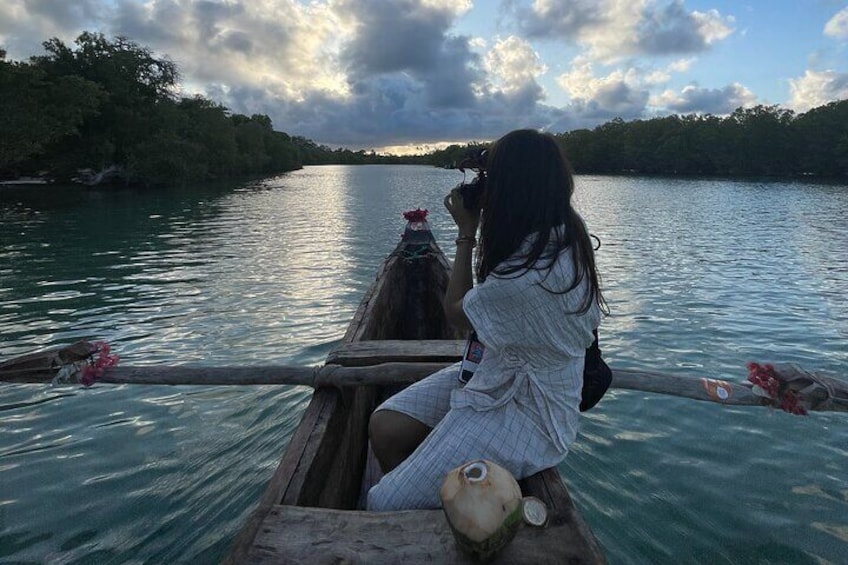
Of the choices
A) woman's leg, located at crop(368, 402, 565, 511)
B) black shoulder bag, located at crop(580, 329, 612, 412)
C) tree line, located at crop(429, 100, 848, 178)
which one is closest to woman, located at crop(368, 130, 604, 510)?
woman's leg, located at crop(368, 402, 565, 511)

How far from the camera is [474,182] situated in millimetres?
2588

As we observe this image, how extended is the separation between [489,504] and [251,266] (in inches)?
496

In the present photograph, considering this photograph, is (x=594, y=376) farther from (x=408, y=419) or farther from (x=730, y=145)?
(x=730, y=145)

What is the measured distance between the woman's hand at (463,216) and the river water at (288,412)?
235cm

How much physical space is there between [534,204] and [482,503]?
1165mm

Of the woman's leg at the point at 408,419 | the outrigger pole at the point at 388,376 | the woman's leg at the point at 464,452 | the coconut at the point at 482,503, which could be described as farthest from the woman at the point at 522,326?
the outrigger pole at the point at 388,376

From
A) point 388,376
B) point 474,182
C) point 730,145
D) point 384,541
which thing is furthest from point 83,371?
point 730,145

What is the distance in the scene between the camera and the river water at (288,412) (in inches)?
148

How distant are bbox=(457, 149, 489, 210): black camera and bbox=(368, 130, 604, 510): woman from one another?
15 cm

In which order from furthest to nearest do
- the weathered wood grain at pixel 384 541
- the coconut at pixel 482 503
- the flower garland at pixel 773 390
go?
the flower garland at pixel 773 390 → the weathered wood grain at pixel 384 541 → the coconut at pixel 482 503

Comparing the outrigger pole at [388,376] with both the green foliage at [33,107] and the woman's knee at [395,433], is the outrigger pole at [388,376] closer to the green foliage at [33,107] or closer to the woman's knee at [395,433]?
the woman's knee at [395,433]

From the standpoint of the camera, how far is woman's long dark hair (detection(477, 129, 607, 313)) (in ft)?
7.30

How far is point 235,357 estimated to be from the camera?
23.5 feet

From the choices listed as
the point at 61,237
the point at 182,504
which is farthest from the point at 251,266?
the point at 182,504
